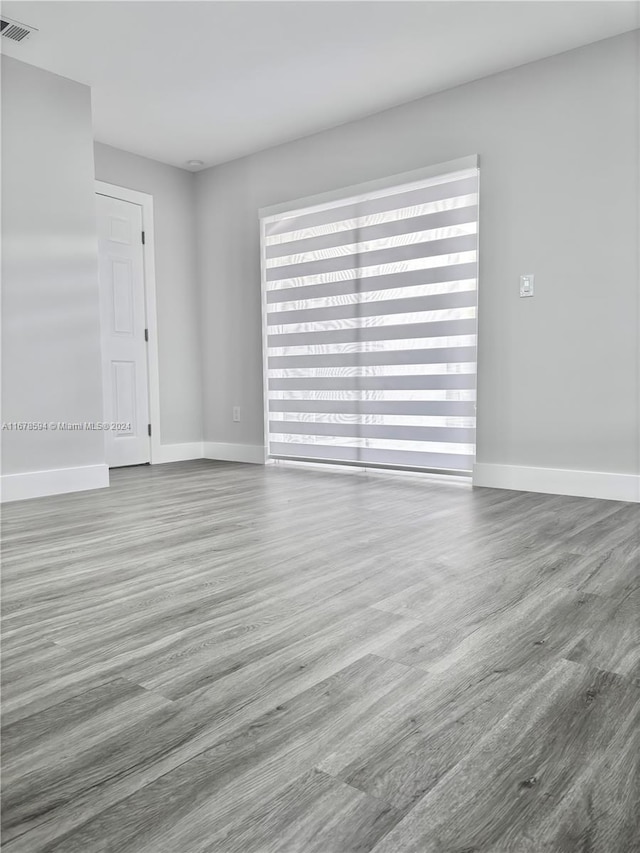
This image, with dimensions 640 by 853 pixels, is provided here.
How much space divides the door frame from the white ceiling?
30.1 inches

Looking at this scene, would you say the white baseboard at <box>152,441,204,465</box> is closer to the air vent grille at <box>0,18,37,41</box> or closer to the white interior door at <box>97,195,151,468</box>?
the white interior door at <box>97,195,151,468</box>

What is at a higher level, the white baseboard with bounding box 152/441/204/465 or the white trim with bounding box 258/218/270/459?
the white trim with bounding box 258/218/270/459

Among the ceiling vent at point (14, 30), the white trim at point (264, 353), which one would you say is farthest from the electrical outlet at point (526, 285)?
the ceiling vent at point (14, 30)

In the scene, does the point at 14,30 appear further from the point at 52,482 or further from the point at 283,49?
the point at 52,482

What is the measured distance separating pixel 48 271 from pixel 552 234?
2.95 meters

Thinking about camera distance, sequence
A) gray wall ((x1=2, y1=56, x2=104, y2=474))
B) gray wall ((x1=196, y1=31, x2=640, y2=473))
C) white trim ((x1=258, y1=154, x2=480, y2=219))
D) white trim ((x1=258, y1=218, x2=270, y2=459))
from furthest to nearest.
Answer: white trim ((x1=258, y1=218, x2=270, y2=459)), white trim ((x1=258, y1=154, x2=480, y2=219)), gray wall ((x1=2, y1=56, x2=104, y2=474)), gray wall ((x1=196, y1=31, x2=640, y2=473))

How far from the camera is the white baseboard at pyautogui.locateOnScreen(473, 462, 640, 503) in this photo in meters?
3.19

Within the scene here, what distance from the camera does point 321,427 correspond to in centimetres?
458

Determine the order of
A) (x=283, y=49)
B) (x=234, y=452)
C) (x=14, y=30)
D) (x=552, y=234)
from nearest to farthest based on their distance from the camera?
1. (x=14, y=30)
2. (x=283, y=49)
3. (x=552, y=234)
4. (x=234, y=452)

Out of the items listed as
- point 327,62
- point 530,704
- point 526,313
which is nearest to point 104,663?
point 530,704

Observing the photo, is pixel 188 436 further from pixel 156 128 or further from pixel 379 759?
pixel 379 759

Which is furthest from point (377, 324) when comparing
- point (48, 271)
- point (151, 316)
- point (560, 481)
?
point (48, 271)

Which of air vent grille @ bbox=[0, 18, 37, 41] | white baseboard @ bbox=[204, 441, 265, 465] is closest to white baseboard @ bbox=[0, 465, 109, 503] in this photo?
white baseboard @ bbox=[204, 441, 265, 465]

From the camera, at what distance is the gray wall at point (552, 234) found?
318 centimetres
